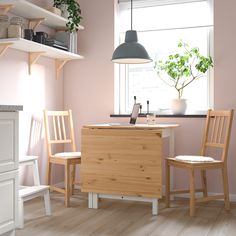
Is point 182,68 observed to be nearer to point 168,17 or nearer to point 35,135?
point 168,17

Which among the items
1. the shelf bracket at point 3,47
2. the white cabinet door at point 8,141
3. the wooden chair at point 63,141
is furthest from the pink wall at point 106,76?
the white cabinet door at point 8,141

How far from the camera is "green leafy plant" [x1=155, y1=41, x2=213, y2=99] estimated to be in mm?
3816

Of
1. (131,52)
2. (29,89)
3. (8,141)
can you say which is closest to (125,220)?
(8,141)

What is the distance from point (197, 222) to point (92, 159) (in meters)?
1.03

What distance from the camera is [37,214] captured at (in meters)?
3.21

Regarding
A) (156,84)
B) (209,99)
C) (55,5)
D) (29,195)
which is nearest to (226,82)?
(209,99)

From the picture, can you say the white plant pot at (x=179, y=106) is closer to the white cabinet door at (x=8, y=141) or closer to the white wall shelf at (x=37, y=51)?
the white wall shelf at (x=37, y=51)

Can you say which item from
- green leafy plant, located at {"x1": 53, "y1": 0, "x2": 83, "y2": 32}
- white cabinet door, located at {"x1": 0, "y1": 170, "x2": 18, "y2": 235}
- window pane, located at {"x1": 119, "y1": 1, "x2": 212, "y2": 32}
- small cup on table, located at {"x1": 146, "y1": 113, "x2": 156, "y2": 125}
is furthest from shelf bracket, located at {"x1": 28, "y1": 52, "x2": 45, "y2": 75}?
white cabinet door, located at {"x1": 0, "y1": 170, "x2": 18, "y2": 235}

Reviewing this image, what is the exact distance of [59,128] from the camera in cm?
402

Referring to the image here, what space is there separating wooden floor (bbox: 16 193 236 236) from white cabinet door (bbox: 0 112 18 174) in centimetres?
66

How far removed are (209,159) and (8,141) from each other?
5.88 feet

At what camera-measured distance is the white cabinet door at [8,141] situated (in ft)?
7.38

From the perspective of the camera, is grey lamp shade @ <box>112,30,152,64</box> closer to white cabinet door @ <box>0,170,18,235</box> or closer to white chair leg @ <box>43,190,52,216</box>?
white chair leg @ <box>43,190,52,216</box>

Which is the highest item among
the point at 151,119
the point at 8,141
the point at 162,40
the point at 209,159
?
the point at 162,40
